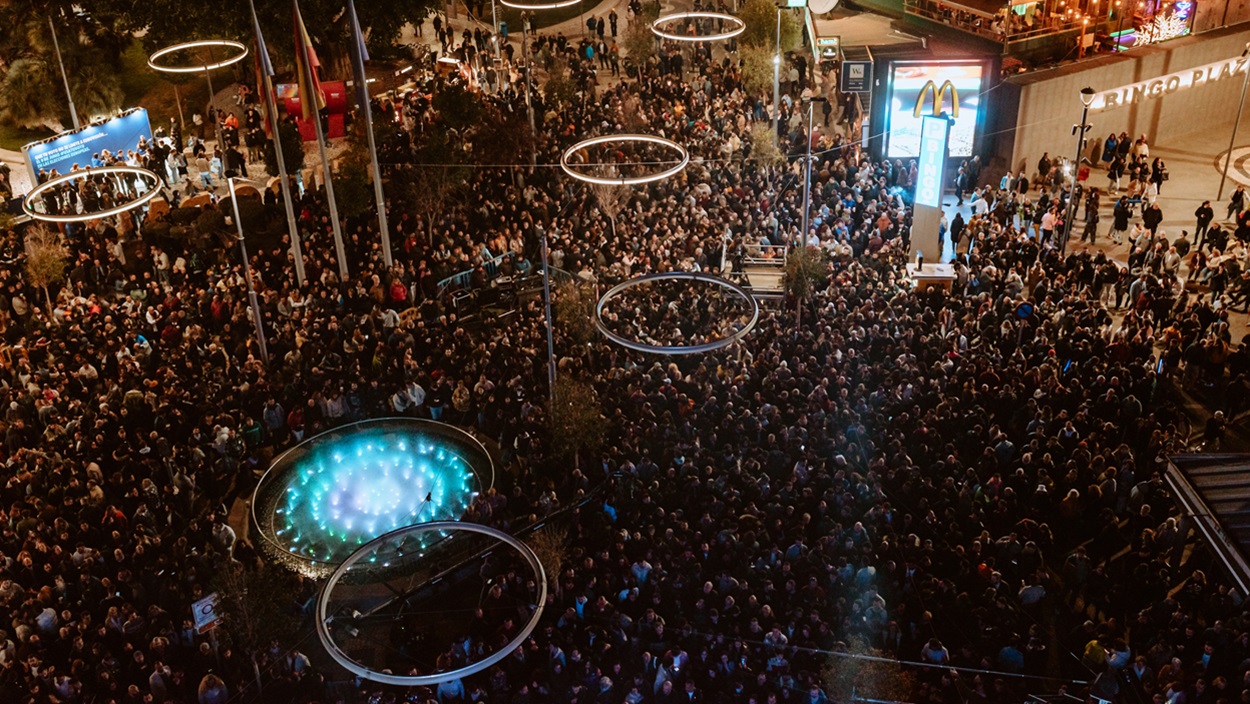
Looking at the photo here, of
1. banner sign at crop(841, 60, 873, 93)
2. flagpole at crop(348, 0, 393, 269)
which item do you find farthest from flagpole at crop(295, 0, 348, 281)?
banner sign at crop(841, 60, 873, 93)

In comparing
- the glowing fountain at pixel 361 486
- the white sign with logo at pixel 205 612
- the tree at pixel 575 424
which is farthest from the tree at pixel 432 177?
the white sign with logo at pixel 205 612

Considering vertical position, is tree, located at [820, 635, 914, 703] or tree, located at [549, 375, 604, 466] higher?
tree, located at [549, 375, 604, 466]

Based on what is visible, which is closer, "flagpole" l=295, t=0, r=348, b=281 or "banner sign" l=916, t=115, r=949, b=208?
"flagpole" l=295, t=0, r=348, b=281

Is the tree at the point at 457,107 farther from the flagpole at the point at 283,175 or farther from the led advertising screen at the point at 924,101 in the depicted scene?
the led advertising screen at the point at 924,101

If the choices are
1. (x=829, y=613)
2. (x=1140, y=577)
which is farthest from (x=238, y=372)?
(x=1140, y=577)

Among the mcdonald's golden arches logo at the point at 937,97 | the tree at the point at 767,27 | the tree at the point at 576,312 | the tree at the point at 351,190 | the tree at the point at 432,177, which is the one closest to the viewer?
the tree at the point at 576,312

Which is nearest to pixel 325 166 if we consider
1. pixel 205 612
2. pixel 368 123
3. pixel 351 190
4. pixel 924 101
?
pixel 351 190

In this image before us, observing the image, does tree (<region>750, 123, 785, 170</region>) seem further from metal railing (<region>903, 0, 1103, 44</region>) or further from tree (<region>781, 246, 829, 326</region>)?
metal railing (<region>903, 0, 1103, 44</region>)

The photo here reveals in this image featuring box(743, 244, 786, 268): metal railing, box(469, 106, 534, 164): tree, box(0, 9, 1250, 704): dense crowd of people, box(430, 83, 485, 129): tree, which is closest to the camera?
box(0, 9, 1250, 704): dense crowd of people
